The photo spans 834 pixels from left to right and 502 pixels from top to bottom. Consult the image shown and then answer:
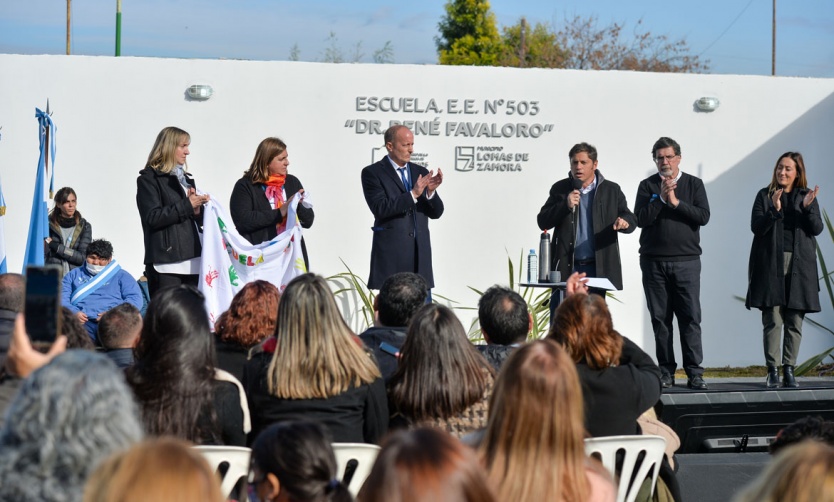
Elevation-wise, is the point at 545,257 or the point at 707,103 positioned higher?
the point at 707,103

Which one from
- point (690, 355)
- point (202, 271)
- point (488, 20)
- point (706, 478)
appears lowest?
Result: point (706, 478)

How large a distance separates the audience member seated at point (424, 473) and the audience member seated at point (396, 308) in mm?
2535

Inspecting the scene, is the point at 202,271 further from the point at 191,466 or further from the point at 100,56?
the point at 191,466

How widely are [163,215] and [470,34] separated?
2501 cm

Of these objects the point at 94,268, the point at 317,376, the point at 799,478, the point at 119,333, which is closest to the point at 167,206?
the point at 94,268

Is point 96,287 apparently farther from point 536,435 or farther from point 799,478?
point 799,478

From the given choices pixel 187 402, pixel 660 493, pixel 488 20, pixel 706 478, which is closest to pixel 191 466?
pixel 187 402

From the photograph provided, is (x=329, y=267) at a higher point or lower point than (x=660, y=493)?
higher

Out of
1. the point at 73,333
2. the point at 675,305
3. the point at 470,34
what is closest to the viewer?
the point at 73,333

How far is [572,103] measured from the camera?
32.5 feet

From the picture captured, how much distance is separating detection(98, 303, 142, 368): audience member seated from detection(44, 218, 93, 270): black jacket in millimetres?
4447

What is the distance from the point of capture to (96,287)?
743cm

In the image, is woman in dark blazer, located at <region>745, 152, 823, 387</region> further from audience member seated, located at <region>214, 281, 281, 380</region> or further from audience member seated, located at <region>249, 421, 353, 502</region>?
audience member seated, located at <region>249, 421, 353, 502</region>

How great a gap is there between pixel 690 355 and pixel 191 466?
599cm
